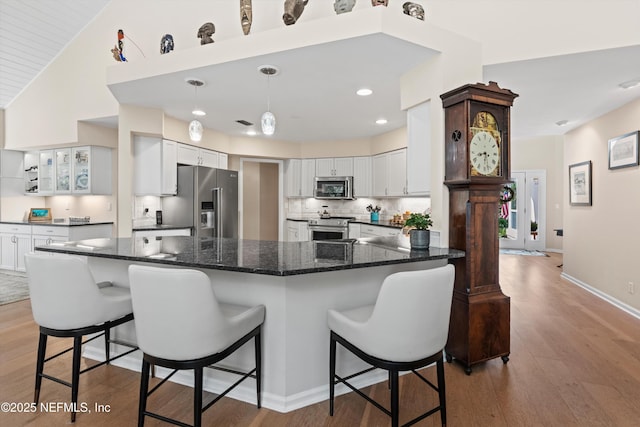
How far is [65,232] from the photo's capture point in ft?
16.1

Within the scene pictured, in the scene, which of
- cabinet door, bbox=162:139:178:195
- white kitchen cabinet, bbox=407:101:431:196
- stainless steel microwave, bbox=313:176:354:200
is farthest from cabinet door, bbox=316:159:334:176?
white kitchen cabinet, bbox=407:101:431:196

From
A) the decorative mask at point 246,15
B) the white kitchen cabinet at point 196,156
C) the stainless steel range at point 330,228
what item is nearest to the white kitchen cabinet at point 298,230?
the stainless steel range at point 330,228

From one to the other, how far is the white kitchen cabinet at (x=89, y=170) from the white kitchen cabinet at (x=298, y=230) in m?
3.28

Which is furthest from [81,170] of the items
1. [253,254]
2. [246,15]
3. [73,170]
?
[253,254]

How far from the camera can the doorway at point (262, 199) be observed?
268 inches

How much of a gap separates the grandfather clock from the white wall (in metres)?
2.43

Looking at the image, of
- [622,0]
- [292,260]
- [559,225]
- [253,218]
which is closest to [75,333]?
[292,260]

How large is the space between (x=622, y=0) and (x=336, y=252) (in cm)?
295

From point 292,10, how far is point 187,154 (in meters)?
Result: 3.03

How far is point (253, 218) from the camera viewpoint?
693 cm

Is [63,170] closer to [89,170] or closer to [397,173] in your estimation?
[89,170]

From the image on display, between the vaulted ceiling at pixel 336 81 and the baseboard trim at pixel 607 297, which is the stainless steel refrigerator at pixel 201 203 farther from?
the baseboard trim at pixel 607 297

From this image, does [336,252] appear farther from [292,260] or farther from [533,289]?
[533,289]

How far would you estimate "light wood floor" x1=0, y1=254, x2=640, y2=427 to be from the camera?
6.08ft
